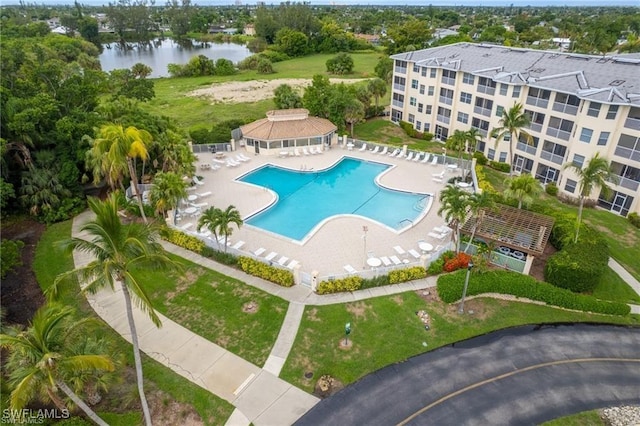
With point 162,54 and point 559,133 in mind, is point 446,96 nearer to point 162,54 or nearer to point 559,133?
point 559,133

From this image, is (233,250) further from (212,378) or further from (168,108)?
(168,108)

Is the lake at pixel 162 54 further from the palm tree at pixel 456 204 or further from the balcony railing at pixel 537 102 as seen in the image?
the palm tree at pixel 456 204

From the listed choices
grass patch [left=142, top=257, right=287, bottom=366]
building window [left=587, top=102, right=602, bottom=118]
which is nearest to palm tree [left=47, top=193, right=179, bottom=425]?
grass patch [left=142, top=257, right=287, bottom=366]

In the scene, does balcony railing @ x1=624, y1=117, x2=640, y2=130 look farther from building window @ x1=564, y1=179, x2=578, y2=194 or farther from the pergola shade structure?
the pergola shade structure

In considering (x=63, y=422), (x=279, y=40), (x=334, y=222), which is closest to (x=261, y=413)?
(x=63, y=422)

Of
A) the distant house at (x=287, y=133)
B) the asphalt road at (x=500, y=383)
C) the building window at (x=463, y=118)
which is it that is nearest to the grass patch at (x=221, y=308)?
the asphalt road at (x=500, y=383)
